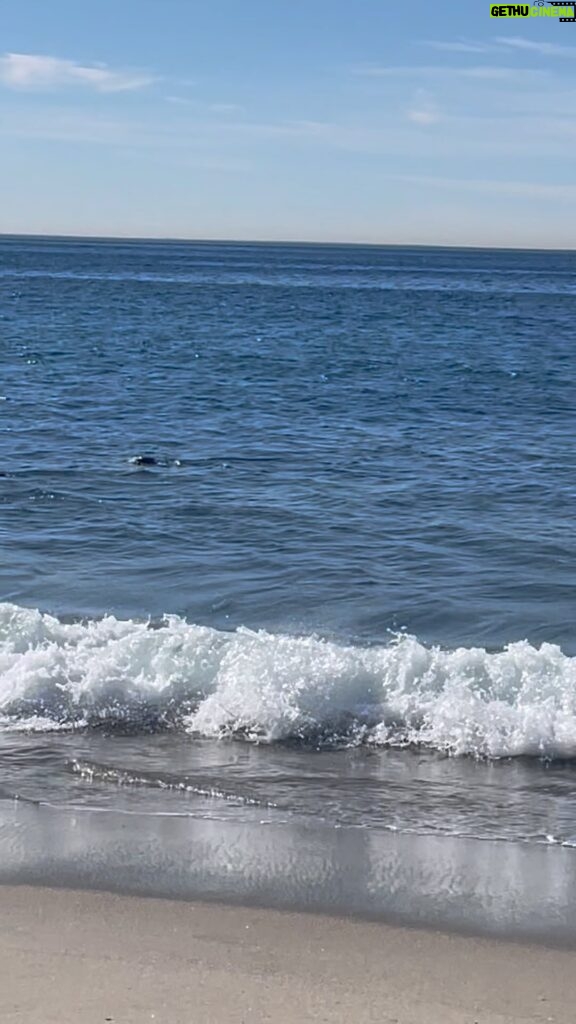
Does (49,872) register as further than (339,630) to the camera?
No

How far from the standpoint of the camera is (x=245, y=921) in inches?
276

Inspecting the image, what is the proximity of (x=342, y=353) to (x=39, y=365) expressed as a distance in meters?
9.88

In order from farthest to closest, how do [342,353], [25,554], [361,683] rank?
[342,353] < [25,554] < [361,683]

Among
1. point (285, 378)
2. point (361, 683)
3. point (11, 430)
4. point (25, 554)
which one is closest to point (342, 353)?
point (285, 378)

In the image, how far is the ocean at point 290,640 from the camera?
27.0 ft

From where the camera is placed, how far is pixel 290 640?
12016 mm

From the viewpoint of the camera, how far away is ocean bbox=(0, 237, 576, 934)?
27.0ft

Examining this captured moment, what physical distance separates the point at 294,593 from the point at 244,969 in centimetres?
817

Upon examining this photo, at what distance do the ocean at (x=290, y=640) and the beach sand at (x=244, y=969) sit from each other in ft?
1.11

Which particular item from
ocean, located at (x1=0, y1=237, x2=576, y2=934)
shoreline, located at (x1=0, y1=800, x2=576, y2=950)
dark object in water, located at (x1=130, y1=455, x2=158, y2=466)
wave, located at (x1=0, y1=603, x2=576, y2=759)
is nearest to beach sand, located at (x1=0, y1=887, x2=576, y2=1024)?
shoreline, located at (x1=0, y1=800, x2=576, y2=950)

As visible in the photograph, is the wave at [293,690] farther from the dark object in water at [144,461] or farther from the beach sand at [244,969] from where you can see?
Answer: the dark object in water at [144,461]

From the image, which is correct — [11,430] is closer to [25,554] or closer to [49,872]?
[25,554]

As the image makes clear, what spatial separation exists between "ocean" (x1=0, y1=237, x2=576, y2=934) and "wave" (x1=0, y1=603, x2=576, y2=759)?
0.09 feet

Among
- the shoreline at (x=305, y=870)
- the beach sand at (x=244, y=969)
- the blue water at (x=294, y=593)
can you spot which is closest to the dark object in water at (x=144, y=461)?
the blue water at (x=294, y=593)
